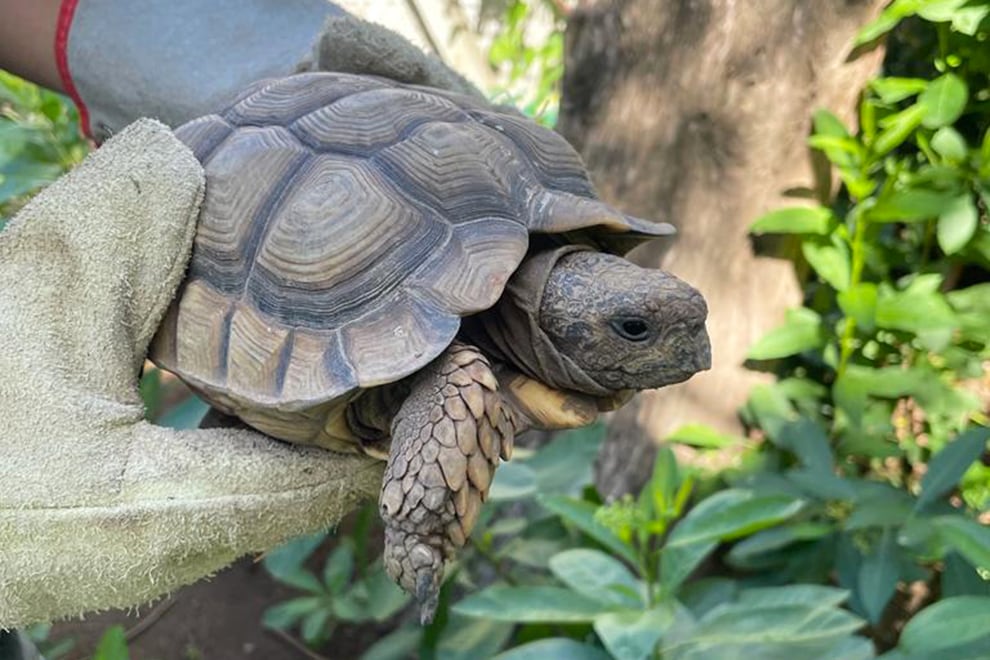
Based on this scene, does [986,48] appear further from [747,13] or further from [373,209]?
[373,209]

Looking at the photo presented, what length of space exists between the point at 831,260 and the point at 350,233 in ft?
4.42

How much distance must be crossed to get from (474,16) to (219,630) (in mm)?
3724

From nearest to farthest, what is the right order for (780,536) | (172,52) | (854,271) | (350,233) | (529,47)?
(350,233)
(172,52)
(780,536)
(854,271)
(529,47)

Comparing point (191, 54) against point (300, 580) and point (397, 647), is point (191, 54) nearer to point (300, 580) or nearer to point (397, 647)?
point (300, 580)

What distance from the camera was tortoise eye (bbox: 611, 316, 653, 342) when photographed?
0.93 meters

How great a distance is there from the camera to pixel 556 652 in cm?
134

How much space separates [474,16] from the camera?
4.92m

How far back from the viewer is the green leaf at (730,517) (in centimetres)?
136

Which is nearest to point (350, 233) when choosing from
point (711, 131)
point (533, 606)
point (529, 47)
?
point (533, 606)

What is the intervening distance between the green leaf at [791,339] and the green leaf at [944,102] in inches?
19.5

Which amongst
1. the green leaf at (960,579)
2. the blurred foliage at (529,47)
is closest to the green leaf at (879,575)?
the green leaf at (960,579)

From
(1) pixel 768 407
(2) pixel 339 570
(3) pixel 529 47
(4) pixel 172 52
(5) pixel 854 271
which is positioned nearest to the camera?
(4) pixel 172 52

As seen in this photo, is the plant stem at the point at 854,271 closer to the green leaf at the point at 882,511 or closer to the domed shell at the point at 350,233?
the green leaf at the point at 882,511

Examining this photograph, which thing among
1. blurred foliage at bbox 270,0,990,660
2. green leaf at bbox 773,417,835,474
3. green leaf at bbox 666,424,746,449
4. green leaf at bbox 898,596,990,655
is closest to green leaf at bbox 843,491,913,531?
blurred foliage at bbox 270,0,990,660
